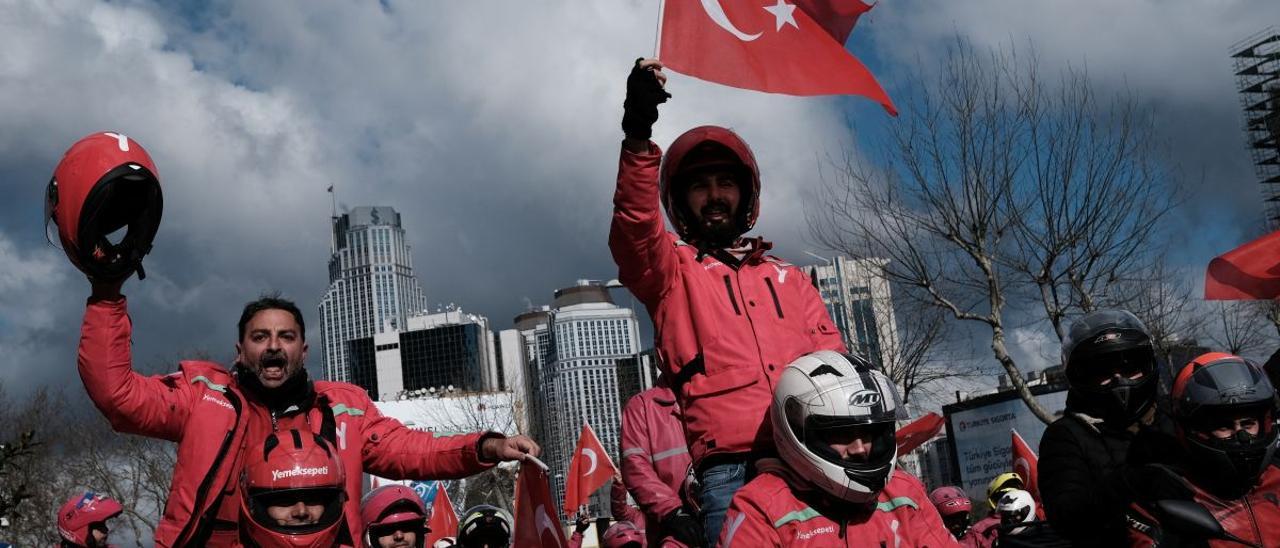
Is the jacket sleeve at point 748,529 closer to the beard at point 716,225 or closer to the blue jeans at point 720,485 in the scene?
the blue jeans at point 720,485

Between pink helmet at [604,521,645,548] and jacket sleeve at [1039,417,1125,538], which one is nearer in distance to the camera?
jacket sleeve at [1039,417,1125,538]

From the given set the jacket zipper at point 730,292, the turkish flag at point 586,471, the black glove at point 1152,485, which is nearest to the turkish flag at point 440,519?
the turkish flag at point 586,471

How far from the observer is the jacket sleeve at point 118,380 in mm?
4402

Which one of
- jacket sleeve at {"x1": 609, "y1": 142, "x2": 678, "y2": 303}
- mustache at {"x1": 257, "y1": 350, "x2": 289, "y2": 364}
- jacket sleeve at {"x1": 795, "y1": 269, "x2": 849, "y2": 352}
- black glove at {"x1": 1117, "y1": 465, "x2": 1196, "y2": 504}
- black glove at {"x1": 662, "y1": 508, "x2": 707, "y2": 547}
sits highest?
jacket sleeve at {"x1": 609, "y1": 142, "x2": 678, "y2": 303}

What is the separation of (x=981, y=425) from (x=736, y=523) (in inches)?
1144

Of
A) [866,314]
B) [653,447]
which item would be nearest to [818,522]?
[653,447]

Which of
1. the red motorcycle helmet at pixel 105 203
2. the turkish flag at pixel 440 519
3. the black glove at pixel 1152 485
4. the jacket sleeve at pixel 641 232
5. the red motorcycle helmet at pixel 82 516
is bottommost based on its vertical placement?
the turkish flag at pixel 440 519

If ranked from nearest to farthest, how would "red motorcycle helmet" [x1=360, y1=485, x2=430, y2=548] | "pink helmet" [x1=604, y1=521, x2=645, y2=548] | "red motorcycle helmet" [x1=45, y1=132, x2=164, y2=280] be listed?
"red motorcycle helmet" [x1=45, y1=132, x2=164, y2=280]
"red motorcycle helmet" [x1=360, y1=485, x2=430, y2=548]
"pink helmet" [x1=604, y1=521, x2=645, y2=548]

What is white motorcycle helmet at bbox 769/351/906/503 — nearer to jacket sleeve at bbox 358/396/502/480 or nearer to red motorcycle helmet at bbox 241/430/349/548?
jacket sleeve at bbox 358/396/502/480

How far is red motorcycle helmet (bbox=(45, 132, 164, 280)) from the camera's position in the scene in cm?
436

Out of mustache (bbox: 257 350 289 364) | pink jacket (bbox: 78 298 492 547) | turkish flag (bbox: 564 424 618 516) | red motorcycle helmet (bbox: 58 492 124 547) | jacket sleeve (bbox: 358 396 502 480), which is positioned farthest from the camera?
turkish flag (bbox: 564 424 618 516)

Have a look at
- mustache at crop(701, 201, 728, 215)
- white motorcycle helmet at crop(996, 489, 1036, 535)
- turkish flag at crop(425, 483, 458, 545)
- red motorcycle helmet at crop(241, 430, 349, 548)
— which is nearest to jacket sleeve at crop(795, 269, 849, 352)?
mustache at crop(701, 201, 728, 215)

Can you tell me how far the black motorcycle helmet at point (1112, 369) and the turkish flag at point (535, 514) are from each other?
8.07 feet

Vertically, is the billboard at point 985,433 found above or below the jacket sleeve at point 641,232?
below
